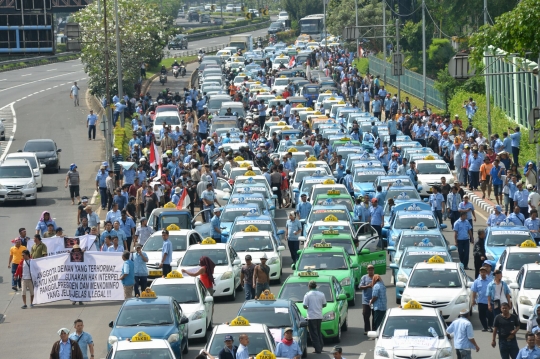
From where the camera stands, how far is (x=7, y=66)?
101438 mm

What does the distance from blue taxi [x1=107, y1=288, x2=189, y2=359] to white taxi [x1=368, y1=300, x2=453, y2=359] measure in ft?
10.9

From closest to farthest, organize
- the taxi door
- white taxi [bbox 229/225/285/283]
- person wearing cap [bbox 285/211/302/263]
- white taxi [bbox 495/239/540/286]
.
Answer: white taxi [bbox 495/239/540/286] < the taxi door < white taxi [bbox 229/225/285/283] < person wearing cap [bbox 285/211/302/263]

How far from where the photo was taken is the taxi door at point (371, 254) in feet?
91.6

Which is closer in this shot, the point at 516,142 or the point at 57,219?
the point at 57,219

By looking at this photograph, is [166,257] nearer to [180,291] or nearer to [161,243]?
[161,243]

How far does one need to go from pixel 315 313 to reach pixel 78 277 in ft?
22.7

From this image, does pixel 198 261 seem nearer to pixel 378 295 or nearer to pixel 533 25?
pixel 378 295

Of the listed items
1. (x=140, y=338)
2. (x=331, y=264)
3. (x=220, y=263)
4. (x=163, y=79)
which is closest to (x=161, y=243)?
(x=220, y=263)

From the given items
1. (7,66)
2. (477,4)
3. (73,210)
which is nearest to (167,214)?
(73,210)

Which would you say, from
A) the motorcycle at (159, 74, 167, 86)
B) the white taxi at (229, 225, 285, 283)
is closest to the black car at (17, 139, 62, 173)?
the white taxi at (229, 225, 285, 283)

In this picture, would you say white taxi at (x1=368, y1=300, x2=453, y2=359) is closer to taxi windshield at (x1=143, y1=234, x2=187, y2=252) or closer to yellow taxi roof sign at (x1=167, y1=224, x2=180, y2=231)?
taxi windshield at (x1=143, y1=234, x2=187, y2=252)

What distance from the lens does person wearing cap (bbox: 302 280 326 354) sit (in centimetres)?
2205

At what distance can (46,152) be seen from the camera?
1865 inches

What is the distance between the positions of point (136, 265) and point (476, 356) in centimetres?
768
